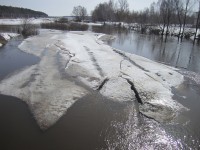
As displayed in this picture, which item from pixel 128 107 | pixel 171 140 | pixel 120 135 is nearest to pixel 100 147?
pixel 120 135

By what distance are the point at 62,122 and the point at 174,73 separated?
718cm

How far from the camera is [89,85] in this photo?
8516 millimetres

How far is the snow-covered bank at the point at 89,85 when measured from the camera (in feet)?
21.7

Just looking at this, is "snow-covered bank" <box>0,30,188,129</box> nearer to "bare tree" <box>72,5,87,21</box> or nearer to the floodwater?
the floodwater

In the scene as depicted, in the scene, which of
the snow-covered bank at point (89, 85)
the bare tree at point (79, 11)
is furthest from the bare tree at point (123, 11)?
the snow-covered bank at point (89, 85)

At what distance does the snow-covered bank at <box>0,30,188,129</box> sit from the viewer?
6605 millimetres

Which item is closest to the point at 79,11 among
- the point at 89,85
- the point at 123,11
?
the point at 123,11

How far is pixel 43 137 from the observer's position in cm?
509

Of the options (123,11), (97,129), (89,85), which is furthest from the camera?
(123,11)

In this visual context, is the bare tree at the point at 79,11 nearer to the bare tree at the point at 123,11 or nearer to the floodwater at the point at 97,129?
the bare tree at the point at 123,11

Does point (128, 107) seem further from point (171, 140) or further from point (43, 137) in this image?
point (43, 137)

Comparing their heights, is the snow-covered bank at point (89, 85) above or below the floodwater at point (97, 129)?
above

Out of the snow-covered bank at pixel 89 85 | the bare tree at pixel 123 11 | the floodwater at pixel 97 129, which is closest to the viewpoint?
the floodwater at pixel 97 129

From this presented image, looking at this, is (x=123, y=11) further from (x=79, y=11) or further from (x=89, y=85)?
(x=89, y=85)
